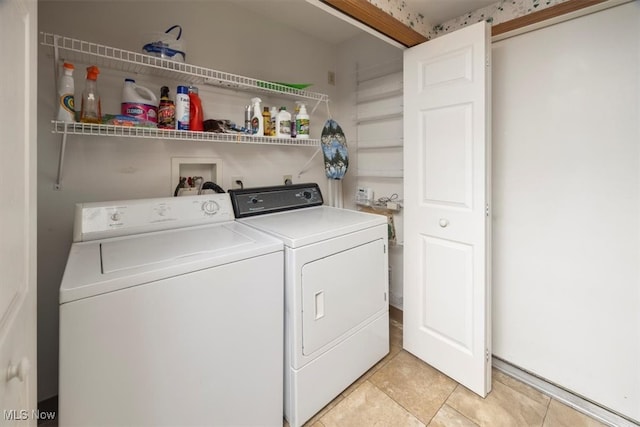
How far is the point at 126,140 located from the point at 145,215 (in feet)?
1.67

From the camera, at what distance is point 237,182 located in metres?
2.10

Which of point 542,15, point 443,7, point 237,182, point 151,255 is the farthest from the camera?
point 237,182

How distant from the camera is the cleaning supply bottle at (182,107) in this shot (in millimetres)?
1597

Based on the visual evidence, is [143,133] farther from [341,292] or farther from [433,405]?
[433,405]

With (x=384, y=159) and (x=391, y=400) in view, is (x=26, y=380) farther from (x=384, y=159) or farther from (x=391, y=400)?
(x=384, y=159)

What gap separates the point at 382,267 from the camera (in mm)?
1861

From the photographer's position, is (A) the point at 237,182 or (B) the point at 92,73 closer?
(B) the point at 92,73

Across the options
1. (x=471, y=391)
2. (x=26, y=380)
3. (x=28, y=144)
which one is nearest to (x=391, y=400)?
(x=471, y=391)

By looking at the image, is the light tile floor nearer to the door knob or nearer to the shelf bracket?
the door knob

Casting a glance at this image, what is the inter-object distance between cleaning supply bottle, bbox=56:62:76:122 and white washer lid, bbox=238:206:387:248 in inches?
36.4

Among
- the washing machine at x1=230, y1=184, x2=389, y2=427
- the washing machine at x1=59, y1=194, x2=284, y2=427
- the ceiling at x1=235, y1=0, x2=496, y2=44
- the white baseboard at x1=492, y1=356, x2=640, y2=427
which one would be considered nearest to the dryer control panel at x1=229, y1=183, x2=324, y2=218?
the washing machine at x1=230, y1=184, x2=389, y2=427

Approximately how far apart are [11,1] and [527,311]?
93.3 inches

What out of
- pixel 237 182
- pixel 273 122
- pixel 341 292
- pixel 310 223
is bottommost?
pixel 341 292

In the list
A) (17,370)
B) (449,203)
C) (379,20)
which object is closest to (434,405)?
(449,203)
